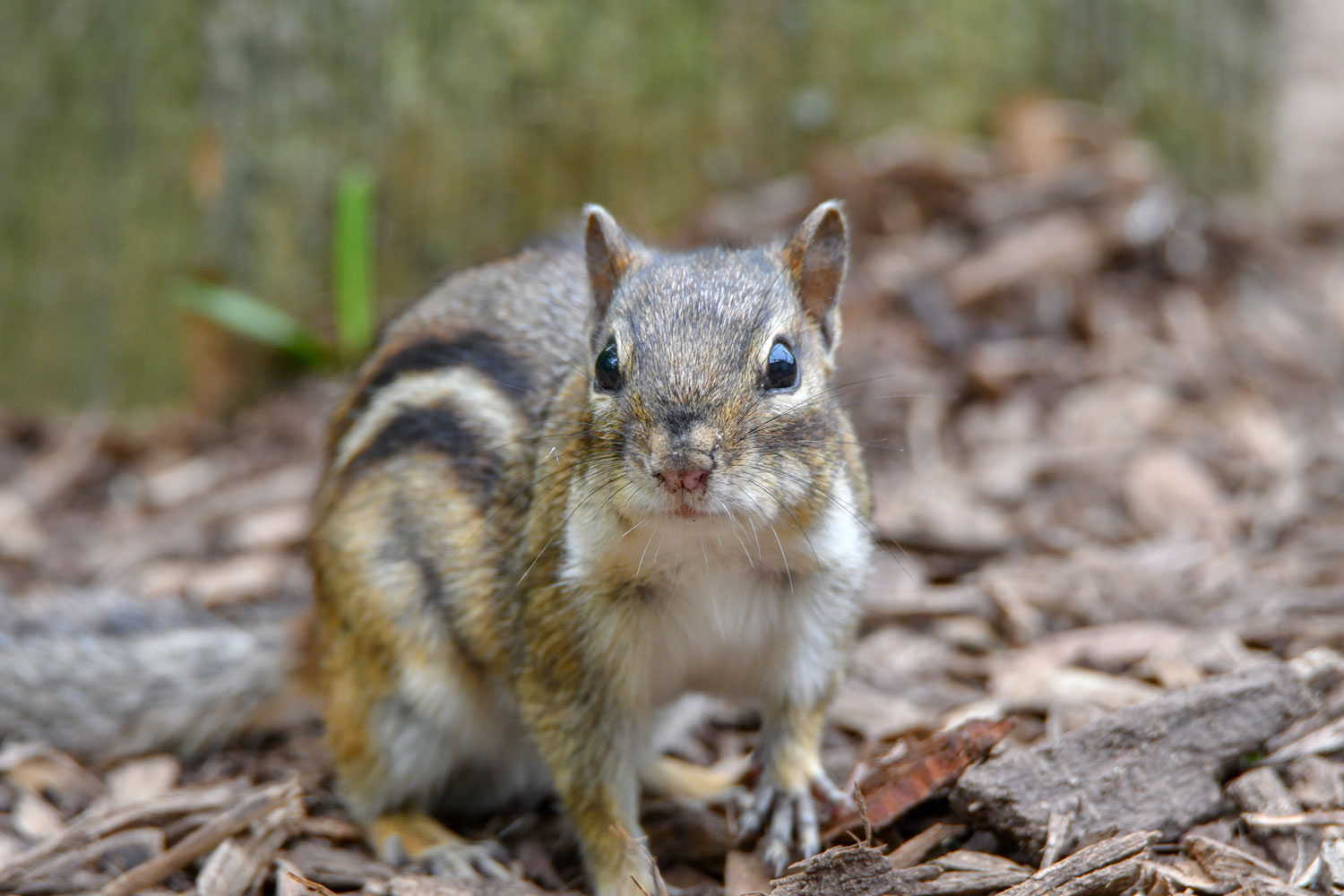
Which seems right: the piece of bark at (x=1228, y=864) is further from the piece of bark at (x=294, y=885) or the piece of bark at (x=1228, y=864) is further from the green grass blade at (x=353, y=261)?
the green grass blade at (x=353, y=261)

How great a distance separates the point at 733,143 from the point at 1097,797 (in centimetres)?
443

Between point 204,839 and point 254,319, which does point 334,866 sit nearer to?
point 204,839

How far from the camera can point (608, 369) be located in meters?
3.03

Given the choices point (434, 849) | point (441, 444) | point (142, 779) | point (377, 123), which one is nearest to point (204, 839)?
point (434, 849)

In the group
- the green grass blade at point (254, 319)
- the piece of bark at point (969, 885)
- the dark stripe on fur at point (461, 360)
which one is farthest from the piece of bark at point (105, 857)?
the green grass blade at point (254, 319)

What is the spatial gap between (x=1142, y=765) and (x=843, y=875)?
2.76 ft

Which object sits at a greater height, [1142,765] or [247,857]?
[1142,765]

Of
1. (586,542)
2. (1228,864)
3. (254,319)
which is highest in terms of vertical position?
(254,319)

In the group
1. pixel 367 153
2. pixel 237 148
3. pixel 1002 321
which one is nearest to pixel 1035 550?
pixel 1002 321

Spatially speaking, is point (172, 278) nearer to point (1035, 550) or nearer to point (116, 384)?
point (116, 384)

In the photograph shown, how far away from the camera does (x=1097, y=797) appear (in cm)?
295

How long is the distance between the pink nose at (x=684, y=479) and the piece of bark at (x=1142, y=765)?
99 cm

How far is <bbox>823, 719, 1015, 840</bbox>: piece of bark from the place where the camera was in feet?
9.91

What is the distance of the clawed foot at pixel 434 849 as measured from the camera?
11.6 ft
